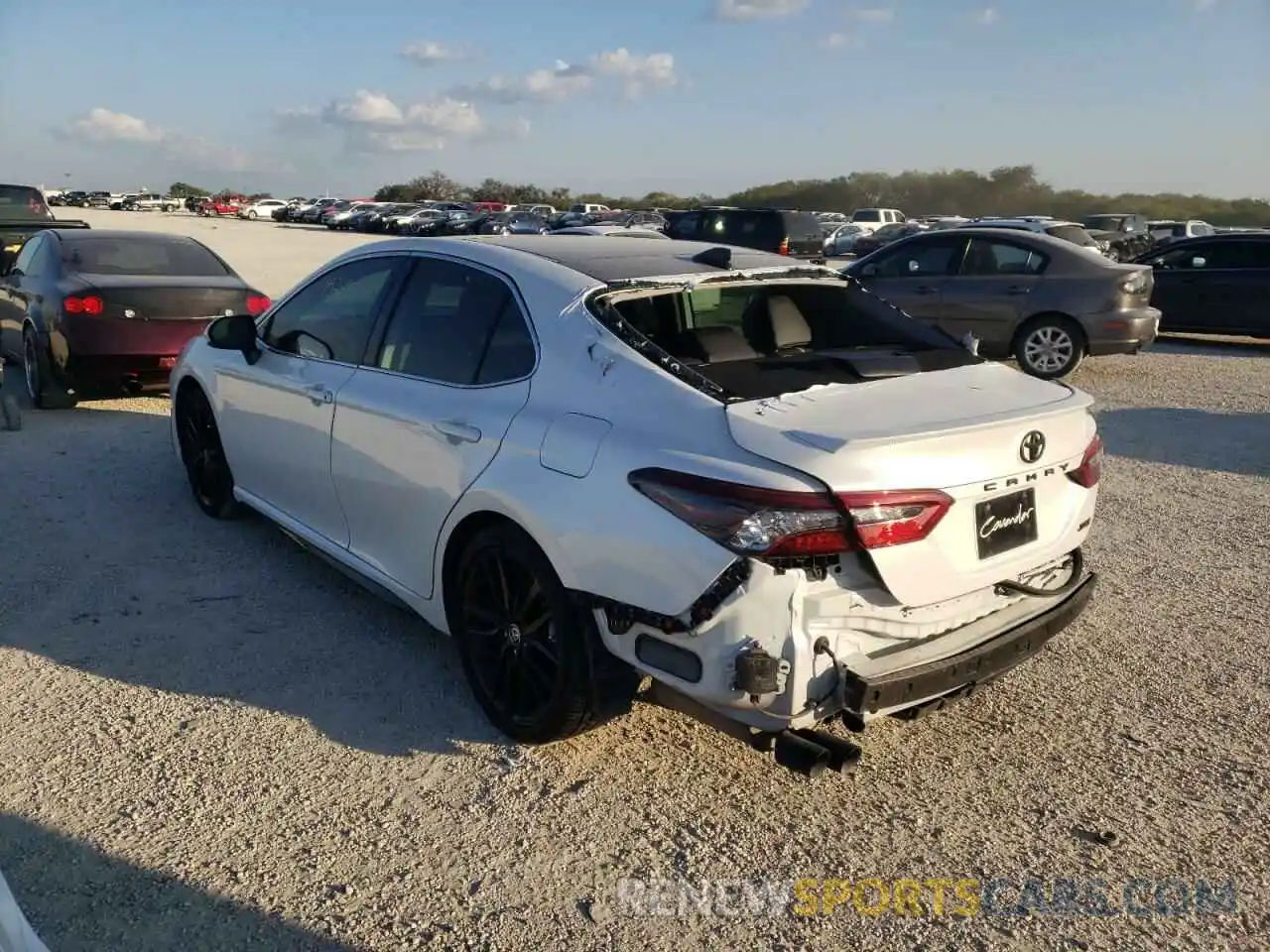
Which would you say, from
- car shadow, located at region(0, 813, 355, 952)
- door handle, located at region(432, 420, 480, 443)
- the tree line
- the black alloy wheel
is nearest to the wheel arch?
the black alloy wheel

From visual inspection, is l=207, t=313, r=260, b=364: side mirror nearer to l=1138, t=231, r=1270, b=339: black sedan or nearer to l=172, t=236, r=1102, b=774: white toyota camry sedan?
l=172, t=236, r=1102, b=774: white toyota camry sedan

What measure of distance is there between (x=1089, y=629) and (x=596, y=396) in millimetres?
2607

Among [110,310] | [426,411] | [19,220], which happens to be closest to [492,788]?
[426,411]

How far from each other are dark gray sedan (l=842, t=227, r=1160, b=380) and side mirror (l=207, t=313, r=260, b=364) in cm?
760

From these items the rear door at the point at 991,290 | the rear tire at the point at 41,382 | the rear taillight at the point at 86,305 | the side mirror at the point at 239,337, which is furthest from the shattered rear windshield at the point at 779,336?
the rear door at the point at 991,290

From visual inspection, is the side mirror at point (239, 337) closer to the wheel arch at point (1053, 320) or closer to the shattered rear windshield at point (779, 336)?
the shattered rear windshield at point (779, 336)

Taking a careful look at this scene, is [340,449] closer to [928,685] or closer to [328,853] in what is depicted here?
[328,853]

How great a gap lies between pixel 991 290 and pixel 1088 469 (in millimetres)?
8079

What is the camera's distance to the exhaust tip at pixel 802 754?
2.68m

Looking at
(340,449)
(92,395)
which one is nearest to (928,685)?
(340,449)

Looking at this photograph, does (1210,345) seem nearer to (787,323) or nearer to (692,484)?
(787,323)

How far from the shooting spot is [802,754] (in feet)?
8.86

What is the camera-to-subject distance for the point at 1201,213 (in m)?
76.0

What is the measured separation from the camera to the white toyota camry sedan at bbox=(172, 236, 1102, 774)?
266 cm
